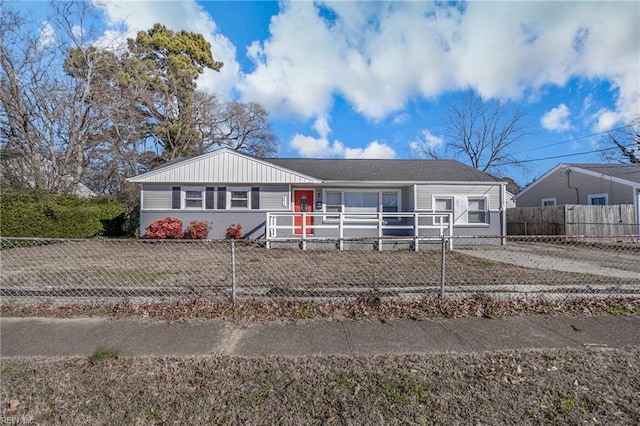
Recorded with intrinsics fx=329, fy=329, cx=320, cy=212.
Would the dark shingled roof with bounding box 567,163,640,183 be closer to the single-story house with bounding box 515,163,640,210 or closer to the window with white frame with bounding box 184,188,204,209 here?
the single-story house with bounding box 515,163,640,210

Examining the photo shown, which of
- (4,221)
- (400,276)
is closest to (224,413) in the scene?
(400,276)

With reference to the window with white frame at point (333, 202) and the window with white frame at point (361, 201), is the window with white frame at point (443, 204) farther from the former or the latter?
the window with white frame at point (333, 202)

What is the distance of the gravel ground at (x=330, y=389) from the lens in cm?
235

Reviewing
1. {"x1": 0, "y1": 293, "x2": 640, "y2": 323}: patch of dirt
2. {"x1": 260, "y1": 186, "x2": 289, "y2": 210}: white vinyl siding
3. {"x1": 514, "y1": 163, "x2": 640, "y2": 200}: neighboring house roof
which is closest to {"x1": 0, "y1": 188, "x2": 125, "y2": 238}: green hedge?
{"x1": 260, "y1": 186, "x2": 289, "y2": 210}: white vinyl siding

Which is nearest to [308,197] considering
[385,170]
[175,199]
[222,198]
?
[222,198]

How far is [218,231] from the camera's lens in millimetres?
13602

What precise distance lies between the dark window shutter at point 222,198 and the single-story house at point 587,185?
19.2 metres

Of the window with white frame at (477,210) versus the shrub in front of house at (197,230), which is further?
the window with white frame at (477,210)

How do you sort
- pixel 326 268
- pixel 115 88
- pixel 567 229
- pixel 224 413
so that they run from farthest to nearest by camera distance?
pixel 115 88
pixel 567 229
pixel 326 268
pixel 224 413

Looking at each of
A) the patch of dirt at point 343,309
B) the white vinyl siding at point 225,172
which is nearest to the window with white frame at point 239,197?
the white vinyl siding at point 225,172

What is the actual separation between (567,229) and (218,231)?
16.2m

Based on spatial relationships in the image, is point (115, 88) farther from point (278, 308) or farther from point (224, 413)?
point (224, 413)

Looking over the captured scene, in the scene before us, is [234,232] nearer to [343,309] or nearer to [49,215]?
[49,215]

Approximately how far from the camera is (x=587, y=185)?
19.0 metres
